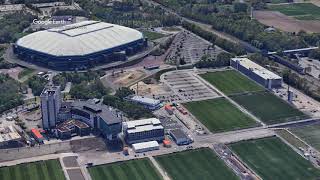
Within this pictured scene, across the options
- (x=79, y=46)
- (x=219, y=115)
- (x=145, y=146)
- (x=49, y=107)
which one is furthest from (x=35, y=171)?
(x=79, y=46)

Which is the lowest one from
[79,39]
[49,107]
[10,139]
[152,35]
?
[10,139]

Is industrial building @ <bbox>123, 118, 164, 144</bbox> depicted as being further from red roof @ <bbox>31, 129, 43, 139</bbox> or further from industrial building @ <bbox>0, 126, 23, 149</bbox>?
industrial building @ <bbox>0, 126, 23, 149</bbox>

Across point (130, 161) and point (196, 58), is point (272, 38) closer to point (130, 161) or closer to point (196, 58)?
point (196, 58)

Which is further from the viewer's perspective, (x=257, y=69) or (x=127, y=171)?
(x=257, y=69)

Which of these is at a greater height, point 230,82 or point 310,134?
point 230,82

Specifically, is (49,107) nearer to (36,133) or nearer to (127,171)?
(36,133)

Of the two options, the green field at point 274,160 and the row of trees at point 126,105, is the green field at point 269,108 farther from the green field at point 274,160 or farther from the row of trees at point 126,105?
the row of trees at point 126,105

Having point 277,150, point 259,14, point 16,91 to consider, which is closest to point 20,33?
point 16,91

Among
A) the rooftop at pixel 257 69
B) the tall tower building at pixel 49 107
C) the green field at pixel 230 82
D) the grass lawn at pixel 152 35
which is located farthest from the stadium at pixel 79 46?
the tall tower building at pixel 49 107
